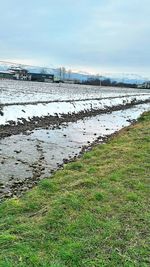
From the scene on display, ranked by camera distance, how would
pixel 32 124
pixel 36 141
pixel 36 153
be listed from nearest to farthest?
1. pixel 36 153
2. pixel 36 141
3. pixel 32 124

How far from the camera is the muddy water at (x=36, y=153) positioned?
9922mm

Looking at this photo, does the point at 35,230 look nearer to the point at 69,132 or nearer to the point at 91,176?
the point at 91,176

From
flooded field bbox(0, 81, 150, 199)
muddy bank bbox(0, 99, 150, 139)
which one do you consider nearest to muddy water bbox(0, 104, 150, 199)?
flooded field bbox(0, 81, 150, 199)

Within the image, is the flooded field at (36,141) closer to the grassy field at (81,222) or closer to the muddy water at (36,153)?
the muddy water at (36,153)

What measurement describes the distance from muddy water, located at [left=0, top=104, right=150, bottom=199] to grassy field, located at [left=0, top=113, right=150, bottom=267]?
116cm

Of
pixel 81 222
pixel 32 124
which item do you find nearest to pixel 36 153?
pixel 32 124

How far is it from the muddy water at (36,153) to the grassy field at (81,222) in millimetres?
1156

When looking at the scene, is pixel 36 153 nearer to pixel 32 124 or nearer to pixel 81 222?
pixel 32 124

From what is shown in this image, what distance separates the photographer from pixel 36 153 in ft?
46.4

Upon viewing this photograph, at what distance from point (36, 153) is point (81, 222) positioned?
819cm

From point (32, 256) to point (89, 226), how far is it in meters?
1.32

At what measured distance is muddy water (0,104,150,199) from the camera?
9.92 metres

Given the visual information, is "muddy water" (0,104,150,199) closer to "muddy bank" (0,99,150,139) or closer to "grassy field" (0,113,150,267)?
"muddy bank" (0,99,150,139)

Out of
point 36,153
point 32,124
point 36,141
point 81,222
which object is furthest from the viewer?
point 32,124
